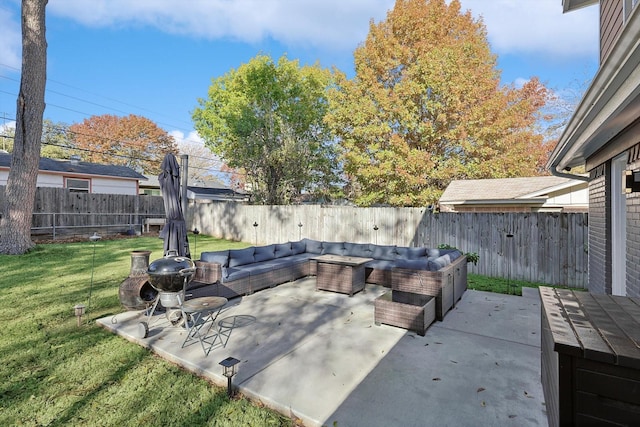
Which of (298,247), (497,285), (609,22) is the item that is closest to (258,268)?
(298,247)

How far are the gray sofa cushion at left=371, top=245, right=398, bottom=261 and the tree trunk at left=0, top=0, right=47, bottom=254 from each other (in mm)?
10778

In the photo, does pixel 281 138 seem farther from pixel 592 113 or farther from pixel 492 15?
pixel 592 113

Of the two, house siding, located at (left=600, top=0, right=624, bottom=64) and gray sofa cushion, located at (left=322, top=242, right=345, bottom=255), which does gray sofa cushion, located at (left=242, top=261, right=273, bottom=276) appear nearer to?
gray sofa cushion, located at (left=322, top=242, right=345, bottom=255)

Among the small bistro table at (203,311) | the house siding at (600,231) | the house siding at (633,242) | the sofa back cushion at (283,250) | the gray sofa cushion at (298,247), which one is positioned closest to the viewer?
the house siding at (633,242)

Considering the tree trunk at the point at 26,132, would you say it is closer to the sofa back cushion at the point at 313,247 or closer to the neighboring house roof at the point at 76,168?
the neighboring house roof at the point at 76,168

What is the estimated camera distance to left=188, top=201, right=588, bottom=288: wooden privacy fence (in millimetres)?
7414

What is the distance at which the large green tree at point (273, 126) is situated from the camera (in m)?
15.5

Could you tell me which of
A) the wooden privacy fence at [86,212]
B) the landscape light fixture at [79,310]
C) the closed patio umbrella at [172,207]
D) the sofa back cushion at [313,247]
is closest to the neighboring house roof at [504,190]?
the sofa back cushion at [313,247]

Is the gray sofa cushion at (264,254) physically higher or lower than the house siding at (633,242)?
lower

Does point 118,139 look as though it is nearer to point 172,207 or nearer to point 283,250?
point 283,250

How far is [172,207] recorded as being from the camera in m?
5.40

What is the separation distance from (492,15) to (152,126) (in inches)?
1254

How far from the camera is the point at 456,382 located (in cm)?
304

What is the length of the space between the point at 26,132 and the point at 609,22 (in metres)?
14.2
